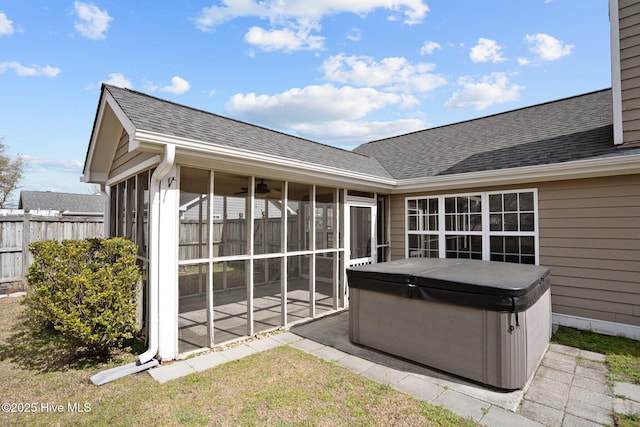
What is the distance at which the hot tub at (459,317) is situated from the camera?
2922mm

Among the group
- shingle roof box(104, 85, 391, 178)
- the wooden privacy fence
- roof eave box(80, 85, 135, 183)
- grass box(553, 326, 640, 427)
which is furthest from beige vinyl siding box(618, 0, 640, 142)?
the wooden privacy fence

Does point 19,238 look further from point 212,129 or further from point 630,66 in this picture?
point 630,66

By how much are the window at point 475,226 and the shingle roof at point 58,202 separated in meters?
19.1

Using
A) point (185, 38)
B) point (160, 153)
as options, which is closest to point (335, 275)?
point (160, 153)

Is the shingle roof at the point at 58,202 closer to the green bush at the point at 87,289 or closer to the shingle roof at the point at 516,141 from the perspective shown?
the green bush at the point at 87,289

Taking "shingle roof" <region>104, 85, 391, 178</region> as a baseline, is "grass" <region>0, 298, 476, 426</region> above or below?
below

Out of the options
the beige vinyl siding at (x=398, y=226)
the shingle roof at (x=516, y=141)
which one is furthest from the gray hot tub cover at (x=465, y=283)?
the beige vinyl siding at (x=398, y=226)

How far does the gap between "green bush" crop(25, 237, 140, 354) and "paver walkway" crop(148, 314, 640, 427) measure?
2.51 ft

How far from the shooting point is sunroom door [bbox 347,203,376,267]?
6.33 m

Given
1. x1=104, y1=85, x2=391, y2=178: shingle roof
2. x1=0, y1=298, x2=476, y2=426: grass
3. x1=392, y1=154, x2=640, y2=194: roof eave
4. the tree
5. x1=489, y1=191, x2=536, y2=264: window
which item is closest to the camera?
x1=0, y1=298, x2=476, y2=426: grass

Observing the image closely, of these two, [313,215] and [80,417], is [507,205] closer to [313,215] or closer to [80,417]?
[313,215]

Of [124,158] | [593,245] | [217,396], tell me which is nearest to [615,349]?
[593,245]

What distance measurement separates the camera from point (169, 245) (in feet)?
11.9

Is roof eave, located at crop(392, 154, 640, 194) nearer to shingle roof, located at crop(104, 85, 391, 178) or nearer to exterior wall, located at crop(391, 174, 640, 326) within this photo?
exterior wall, located at crop(391, 174, 640, 326)
